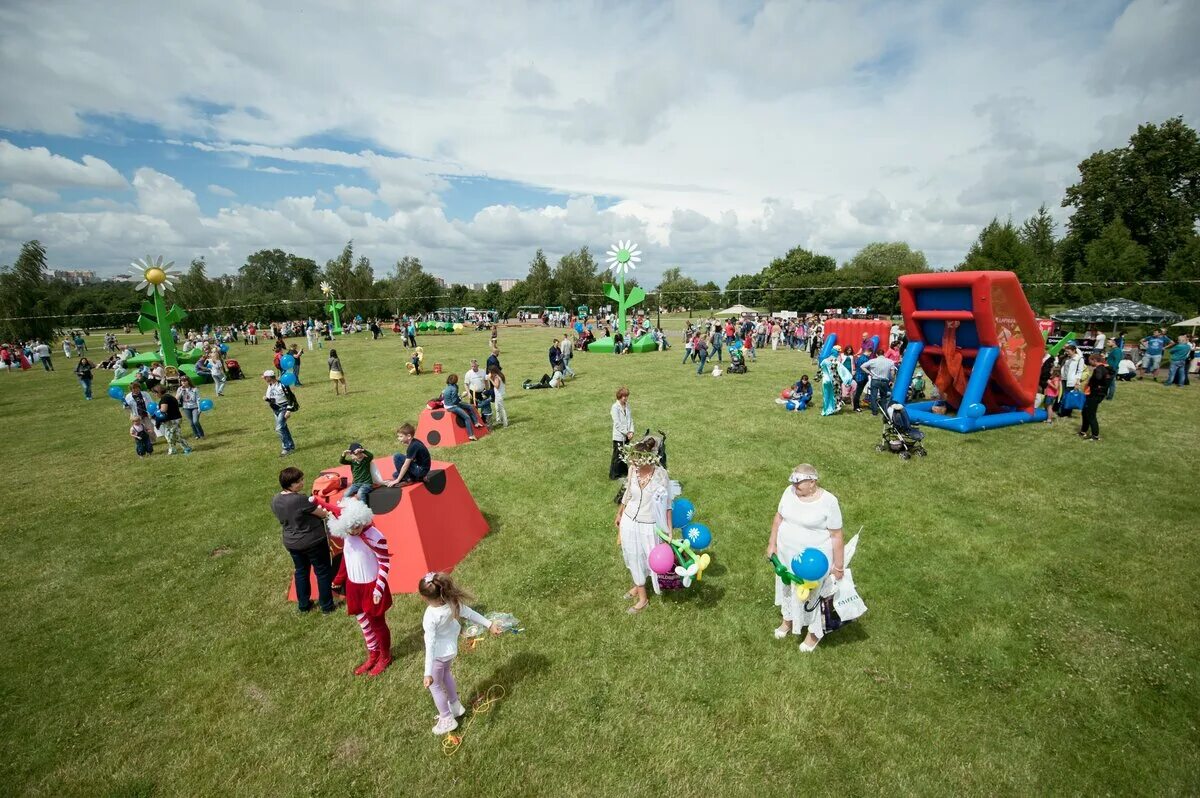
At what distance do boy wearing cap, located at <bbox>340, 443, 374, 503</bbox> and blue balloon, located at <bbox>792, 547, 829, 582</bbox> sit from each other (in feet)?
16.1

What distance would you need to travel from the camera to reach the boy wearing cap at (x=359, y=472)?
6.17 meters

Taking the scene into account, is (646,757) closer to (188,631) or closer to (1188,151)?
(188,631)

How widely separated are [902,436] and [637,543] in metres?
7.44

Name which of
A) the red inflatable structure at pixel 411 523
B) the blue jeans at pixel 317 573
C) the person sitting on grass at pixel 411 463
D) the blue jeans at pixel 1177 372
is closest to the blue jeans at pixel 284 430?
the red inflatable structure at pixel 411 523

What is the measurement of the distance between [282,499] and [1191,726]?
8.37m

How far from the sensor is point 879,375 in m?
12.2

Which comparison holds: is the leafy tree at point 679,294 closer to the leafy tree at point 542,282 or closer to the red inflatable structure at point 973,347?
the leafy tree at point 542,282

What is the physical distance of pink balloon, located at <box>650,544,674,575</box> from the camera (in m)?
5.32

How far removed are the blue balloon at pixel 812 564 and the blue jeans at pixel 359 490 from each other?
4.93 meters

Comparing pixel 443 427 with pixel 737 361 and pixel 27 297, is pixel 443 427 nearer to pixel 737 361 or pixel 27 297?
pixel 737 361

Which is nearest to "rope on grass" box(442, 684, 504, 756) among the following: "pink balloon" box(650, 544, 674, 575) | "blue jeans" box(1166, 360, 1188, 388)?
"pink balloon" box(650, 544, 674, 575)

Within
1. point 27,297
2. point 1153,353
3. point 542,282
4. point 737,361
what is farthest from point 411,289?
point 1153,353

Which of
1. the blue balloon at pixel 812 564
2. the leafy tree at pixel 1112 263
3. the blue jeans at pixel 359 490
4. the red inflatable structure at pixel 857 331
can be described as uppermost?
the leafy tree at pixel 1112 263

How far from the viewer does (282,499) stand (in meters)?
5.39
